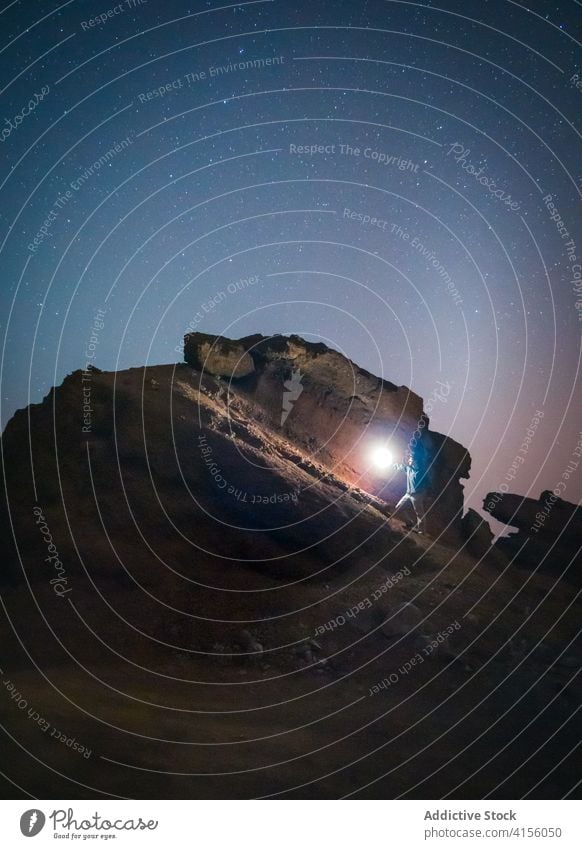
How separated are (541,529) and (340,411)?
1397 centimetres

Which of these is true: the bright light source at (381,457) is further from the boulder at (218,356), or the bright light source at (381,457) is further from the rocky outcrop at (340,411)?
the boulder at (218,356)

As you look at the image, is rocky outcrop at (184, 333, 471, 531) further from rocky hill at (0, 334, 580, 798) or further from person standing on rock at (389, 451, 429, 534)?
rocky hill at (0, 334, 580, 798)

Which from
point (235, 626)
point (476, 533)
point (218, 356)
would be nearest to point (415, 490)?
point (476, 533)

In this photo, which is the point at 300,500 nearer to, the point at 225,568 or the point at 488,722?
the point at 225,568

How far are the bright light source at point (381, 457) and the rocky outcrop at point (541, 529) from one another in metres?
6.82

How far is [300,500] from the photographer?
19469 millimetres

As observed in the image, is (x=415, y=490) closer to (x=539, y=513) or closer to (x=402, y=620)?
(x=539, y=513)

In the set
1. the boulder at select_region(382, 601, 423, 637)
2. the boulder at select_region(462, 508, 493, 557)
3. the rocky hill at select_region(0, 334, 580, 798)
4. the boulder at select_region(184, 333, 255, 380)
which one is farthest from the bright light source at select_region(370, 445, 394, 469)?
the boulder at select_region(382, 601, 423, 637)

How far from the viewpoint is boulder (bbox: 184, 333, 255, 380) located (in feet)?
91.4

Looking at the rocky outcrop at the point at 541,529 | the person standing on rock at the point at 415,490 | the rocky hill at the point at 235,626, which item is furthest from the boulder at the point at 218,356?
the rocky outcrop at the point at 541,529

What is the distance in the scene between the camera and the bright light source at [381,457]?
30672 millimetres

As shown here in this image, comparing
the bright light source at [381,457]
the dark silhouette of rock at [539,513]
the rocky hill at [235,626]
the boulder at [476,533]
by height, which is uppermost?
the dark silhouette of rock at [539,513]

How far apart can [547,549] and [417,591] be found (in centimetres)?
1709
